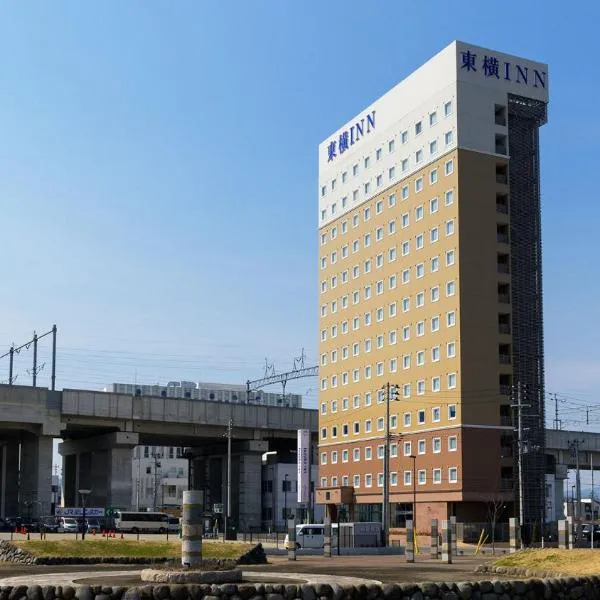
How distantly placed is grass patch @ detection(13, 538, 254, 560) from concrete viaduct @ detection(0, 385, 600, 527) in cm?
6291

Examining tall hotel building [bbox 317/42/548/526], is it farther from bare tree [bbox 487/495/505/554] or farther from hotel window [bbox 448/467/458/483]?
bare tree [bbox 487/495/505/554]

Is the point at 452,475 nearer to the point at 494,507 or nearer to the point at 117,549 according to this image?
the point at 494,507

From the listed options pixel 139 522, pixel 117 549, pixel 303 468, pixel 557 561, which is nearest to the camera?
pixel 557 561

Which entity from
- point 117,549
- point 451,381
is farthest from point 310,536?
point 117,549

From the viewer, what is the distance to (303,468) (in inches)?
4377

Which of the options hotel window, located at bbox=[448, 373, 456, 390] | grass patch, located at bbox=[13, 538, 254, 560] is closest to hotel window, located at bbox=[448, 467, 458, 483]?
hotel window, located at bbox=[448, 373, 456, 390]

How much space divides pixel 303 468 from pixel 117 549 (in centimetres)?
6658

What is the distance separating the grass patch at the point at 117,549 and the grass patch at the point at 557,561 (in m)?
16.4

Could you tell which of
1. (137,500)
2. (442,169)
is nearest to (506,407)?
(442,169)

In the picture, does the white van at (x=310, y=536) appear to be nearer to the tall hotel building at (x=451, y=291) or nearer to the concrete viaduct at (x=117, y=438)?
the tall hotel building at (x=451, y=291)

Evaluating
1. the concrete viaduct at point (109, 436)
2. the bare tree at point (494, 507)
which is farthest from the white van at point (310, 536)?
the concrete viaduct at point (109, 436)

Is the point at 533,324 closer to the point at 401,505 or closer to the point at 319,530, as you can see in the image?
the point at 401,505

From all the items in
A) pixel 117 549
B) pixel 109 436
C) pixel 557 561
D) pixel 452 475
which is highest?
pixel 109 436

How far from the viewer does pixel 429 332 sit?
100 meters
